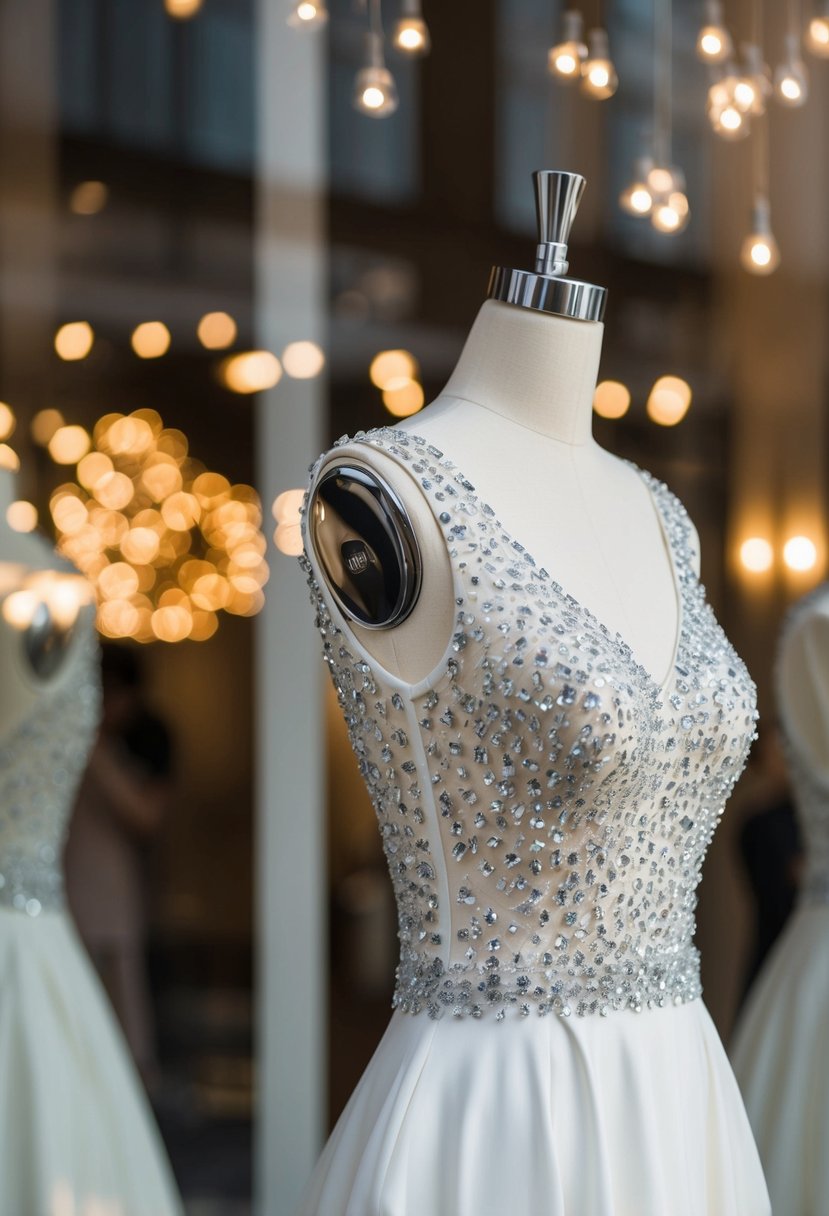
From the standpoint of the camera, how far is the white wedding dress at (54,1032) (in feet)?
8.57

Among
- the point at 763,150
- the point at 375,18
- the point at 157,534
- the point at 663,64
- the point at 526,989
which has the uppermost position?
the point at 663,64

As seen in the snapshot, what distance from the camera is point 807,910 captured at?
2.69 meters

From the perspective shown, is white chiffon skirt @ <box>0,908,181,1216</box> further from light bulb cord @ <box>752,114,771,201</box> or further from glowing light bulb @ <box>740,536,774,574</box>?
light bulb cord @ <box>752,114,771,201</box>

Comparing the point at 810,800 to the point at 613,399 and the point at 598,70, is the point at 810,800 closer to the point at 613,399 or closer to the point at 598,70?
the point at 598,70

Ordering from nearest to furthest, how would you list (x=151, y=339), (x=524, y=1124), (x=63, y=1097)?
1. (x=524, y=1124)
2. (x=63, y=1097)
3. (x=151, y=339)

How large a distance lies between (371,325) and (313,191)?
451 mm

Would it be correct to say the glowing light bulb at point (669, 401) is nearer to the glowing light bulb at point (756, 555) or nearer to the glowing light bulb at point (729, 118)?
the glowing light bulb at point (756, 555)

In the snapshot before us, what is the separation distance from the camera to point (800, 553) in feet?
16.0

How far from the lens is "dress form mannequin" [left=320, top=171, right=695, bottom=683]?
170 centimetres

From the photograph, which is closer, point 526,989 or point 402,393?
point 526,989

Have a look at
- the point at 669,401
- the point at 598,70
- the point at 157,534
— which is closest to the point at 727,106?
the point at 598,70

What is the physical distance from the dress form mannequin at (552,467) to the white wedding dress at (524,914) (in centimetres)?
5

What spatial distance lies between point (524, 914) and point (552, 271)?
72 cm

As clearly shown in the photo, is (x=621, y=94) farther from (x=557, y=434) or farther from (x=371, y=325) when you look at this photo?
(x=557, y=434)
